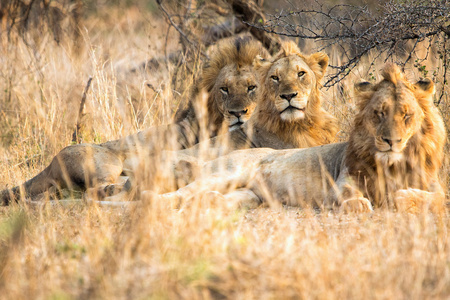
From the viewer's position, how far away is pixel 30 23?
1063 centimetres

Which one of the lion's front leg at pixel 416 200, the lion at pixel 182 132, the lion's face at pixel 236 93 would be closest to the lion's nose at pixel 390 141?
the lion's front leg at pixel 416 200

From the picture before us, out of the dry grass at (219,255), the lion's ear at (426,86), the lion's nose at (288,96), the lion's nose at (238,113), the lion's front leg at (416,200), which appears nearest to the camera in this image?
the dry grass at (219,255)

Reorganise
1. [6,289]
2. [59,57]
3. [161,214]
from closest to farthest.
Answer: [6,289], [161,214], [59,57]

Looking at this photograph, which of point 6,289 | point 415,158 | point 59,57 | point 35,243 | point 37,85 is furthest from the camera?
point 59,57

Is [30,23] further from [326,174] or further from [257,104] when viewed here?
[326,174]

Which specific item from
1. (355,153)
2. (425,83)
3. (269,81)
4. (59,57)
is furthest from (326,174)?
(59,57)

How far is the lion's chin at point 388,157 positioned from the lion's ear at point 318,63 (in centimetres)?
182

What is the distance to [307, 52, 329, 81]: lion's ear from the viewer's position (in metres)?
5.58

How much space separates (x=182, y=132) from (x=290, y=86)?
4.08 ft

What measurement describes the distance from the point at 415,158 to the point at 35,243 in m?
2.53

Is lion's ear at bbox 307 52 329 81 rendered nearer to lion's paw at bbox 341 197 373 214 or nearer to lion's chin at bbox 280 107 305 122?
lion's chin at bbox 280 107 305 122

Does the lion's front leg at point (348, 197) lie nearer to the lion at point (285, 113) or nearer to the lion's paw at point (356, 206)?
the lion's paw at point (356, 206)

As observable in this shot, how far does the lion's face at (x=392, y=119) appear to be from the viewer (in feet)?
12.6

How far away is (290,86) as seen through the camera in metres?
5.29
